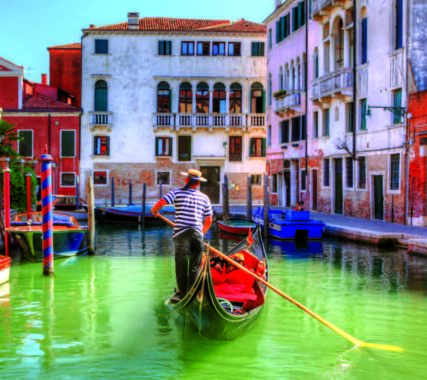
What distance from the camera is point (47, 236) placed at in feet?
30.1

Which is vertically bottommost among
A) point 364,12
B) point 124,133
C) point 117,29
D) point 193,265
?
point 193,265

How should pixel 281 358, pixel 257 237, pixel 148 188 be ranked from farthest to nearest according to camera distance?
pixel 148 188 → pixel 257 237 → pixel 281 358

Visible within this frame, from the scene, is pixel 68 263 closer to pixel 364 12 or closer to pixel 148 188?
pixel 364 12

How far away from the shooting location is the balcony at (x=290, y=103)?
69.6ft

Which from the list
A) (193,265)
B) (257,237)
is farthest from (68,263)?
(193,265)

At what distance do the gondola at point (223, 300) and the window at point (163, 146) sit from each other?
18.8 metres

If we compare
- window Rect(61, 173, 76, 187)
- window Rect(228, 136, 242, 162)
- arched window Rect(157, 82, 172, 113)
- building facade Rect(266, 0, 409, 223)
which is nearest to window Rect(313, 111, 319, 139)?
building facade Rect(266, 0, 409, 223)

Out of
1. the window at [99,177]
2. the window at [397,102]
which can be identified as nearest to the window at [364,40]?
the window at [397,102]

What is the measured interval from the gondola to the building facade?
7.92 m

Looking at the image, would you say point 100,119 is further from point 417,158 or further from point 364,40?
point 417,158

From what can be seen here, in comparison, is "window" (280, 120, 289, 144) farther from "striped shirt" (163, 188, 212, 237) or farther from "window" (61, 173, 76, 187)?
"striped shirt" (163, 188, 212, 237)

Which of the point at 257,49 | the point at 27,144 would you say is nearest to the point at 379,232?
the point at 257,49

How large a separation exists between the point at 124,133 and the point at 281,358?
21643 mm

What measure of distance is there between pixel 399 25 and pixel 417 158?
2887 mm
